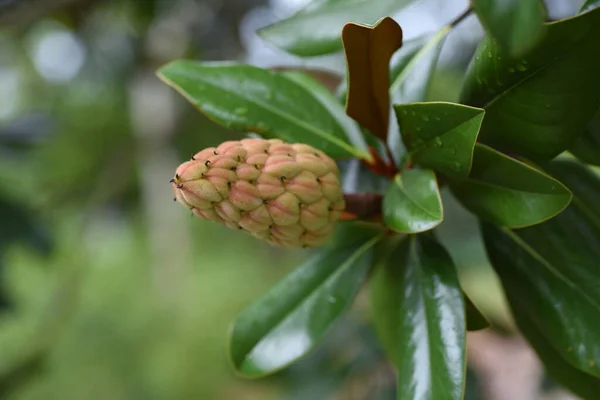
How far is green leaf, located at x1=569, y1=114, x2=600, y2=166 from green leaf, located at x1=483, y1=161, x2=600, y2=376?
5cm

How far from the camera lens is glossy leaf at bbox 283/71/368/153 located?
0.52 meters

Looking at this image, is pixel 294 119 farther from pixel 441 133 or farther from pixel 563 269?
pixel 563 269

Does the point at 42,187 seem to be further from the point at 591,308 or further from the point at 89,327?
the point at 591,308

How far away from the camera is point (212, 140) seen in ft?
8.70

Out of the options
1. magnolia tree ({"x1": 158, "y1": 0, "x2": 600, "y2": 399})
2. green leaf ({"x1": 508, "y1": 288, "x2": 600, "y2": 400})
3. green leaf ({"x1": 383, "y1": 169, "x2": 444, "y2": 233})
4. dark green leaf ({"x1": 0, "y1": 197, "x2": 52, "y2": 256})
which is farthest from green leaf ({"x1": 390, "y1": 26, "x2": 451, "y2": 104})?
dark green leaf ({"x1": 0, "y1": 197, "x2": 52, "y2": 256})

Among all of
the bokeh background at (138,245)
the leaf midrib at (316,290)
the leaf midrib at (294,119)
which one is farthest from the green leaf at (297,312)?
the bokeh background at (138,245)

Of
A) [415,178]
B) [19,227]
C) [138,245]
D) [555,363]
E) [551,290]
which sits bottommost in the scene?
[138,245]

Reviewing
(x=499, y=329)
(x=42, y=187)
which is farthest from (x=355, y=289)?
(x=42, y=187)

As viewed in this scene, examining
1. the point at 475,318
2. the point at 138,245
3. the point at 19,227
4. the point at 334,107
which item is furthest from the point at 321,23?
the point at 138,245

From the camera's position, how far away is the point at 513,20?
10.9 inches

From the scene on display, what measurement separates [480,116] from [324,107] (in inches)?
7.6

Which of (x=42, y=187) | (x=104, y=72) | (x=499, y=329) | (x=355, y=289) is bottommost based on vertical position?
(x=42, y=187)

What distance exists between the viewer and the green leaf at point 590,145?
42cm

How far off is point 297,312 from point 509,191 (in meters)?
0.22
